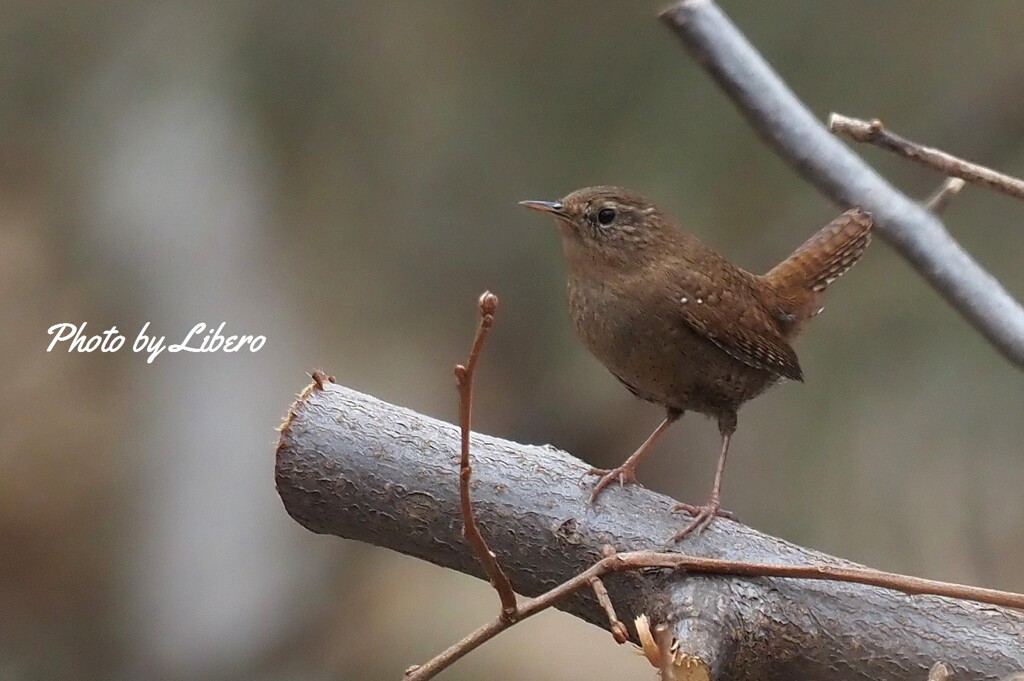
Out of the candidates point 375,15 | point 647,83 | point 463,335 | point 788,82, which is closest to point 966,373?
point 788,82

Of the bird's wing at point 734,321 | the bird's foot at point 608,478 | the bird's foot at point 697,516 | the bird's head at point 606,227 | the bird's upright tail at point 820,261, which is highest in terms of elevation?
the bird's upright tail at point 820,261

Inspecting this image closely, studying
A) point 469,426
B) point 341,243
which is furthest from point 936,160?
point 341,243

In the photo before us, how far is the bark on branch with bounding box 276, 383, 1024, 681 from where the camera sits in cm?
113

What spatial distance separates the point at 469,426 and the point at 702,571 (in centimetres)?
42

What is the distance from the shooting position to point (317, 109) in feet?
11.3

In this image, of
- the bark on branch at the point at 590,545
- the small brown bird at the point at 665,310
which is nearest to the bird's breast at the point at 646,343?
the small brown bird at the point at 665,310

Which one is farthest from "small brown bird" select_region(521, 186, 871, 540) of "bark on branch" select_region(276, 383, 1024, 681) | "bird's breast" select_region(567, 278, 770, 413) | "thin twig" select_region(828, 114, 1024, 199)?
"thin twig" select_region(828, 114, 1024, 199)

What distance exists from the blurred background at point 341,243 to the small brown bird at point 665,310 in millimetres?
1485

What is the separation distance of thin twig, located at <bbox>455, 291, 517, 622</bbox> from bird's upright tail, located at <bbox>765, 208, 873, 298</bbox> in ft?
3.46

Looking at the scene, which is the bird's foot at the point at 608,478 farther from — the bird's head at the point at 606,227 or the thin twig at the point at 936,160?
the thin twig at the point at 936,160

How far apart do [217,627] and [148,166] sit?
1437 millimetres

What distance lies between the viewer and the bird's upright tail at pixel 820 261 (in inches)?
68.0

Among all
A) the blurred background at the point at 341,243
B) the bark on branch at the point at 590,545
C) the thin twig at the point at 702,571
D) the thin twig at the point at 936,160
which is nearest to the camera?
the thin twig at the point at 702,571

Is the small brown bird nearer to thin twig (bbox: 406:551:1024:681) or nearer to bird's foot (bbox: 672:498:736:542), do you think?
bird's foot (bbox: 672:498:736:542)
